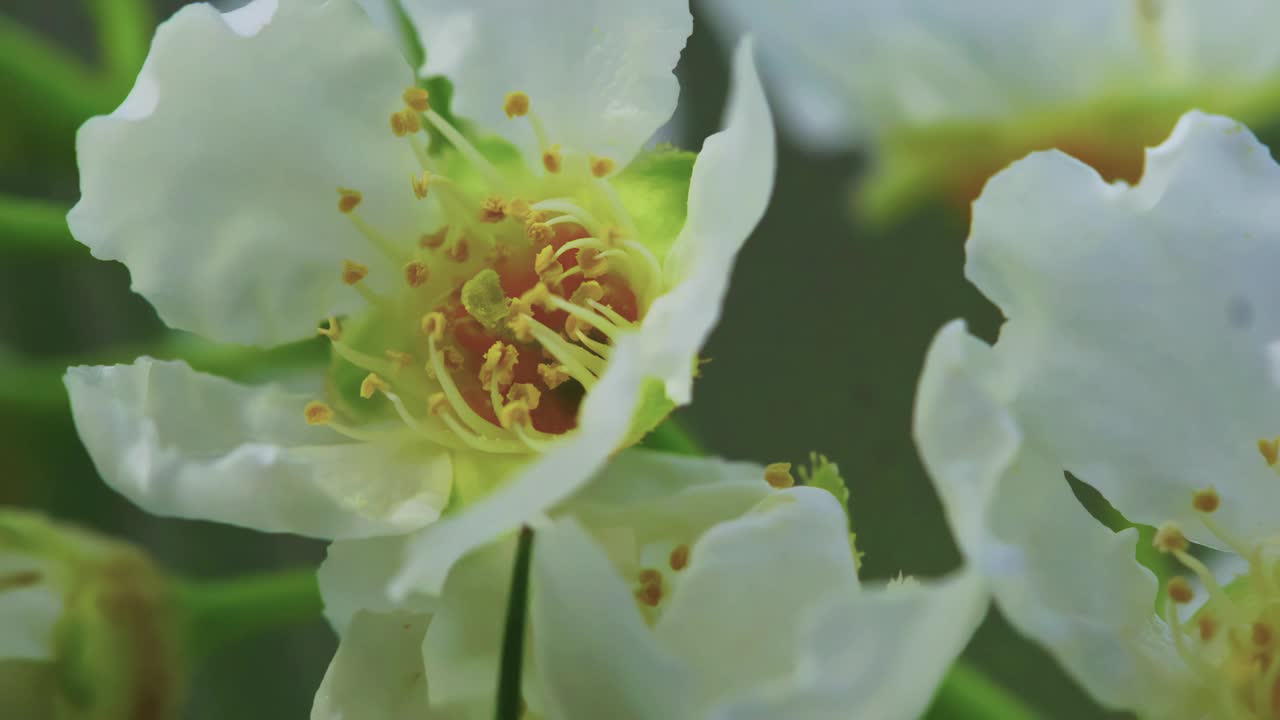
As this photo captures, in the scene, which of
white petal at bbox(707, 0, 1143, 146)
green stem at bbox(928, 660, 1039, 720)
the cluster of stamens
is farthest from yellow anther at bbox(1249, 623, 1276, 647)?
white petal at bbox(707, 0, 1143, 146)

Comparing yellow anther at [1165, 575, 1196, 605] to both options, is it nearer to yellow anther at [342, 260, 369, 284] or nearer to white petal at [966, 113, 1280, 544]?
white petal at [966, 113, 1280, 544]

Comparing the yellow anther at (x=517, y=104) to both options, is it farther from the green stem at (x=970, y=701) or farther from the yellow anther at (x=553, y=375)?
the green stem at (x=970, y=701)

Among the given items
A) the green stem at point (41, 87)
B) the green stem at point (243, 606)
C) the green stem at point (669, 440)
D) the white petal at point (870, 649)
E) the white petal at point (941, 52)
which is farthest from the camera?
the white petal at point (941, 52)

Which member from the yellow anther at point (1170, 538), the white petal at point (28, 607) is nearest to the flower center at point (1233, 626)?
the yellow anther at point (1170, 538)

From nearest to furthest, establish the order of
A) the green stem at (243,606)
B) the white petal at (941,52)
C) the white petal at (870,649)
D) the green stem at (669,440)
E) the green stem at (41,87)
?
the white petal at (870,649)
the green stem at (669,440)
the green stem at (243,606)
the green stem at (41,87)
the white petal at (941,52)

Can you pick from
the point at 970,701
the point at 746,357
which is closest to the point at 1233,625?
the point at 970,701

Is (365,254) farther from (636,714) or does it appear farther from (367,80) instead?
(636,714)
